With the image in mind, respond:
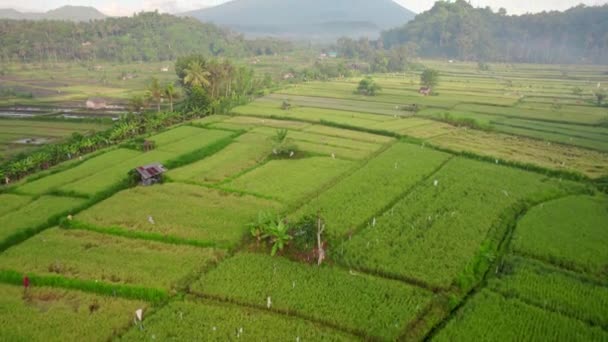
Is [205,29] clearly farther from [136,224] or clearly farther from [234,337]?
[234,337]

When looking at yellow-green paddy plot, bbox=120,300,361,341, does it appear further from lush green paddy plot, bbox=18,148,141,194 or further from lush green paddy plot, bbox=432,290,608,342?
lush green paddy plot, bbox=18,148,141,194

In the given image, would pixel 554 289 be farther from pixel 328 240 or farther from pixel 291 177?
pixel 291 177

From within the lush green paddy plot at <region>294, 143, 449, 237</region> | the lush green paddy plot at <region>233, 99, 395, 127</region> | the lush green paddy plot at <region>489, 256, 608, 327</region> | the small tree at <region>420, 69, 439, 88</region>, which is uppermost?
the small tree at <region>420, 69, 439, 88</region>

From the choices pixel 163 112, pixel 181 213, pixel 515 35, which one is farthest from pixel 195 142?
pixel 515 35

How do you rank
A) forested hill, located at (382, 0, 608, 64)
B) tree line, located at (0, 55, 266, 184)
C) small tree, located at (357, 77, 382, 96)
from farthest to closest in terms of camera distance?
forested hill, located at (382, 0, 608, 64), small tree, located at (357, 77, 382, 96), tree line, located at (0, 55, 266, 184)

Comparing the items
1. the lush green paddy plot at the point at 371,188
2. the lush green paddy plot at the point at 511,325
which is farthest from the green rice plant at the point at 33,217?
the lush green paddy plot at the point at 511,325

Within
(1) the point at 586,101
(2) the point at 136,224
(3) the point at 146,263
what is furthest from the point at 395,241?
(1) the point at 586,101

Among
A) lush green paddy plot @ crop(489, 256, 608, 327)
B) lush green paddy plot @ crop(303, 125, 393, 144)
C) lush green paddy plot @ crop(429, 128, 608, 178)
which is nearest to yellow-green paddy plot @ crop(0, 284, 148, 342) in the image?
lush green paddy plot @ crop(489, 256, 608, 327)
